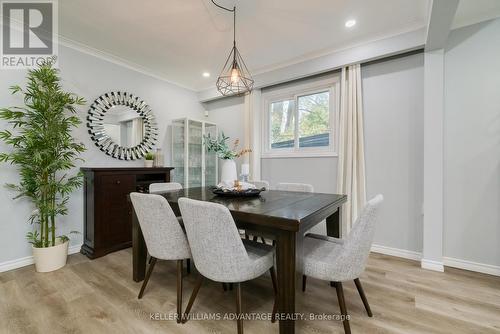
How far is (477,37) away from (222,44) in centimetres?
275

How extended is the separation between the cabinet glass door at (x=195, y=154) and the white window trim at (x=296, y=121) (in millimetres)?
1171

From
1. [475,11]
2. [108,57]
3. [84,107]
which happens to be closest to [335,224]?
[475,11]

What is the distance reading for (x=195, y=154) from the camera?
3982mm

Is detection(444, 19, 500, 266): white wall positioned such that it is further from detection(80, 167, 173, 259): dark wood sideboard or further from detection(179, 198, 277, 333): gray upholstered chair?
detection(80, 167, 173, 259): dark wood sideboard

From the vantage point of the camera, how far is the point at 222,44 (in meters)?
2.80

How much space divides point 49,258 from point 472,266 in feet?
14.4

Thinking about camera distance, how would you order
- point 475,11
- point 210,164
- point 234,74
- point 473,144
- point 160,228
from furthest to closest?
point 210,164
point 473,144
point 475,11
point 234,74
point 160,228

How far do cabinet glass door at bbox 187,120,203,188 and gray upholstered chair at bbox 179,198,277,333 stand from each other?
2616 millimetres

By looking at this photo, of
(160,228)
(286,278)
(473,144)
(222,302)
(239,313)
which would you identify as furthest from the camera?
(473,144)

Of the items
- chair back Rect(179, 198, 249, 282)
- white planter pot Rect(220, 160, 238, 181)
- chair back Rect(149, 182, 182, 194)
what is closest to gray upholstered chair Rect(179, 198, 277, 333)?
chair back Rect(179, 198, 249, 282)

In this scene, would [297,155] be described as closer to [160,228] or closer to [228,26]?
[228,26]

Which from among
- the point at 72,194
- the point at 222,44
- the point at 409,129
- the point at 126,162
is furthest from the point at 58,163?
the point at 409,129

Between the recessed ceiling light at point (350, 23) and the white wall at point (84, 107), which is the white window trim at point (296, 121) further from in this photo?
the white wall at point (84, 107)

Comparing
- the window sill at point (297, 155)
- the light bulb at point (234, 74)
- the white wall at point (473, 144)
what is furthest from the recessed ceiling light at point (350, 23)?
the window sill at point (297, 155)
